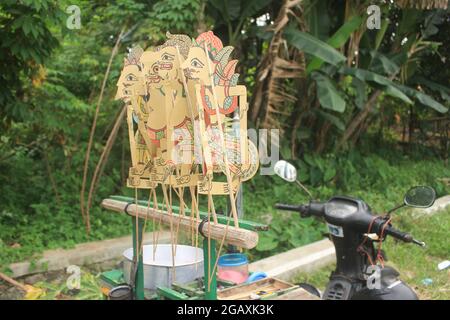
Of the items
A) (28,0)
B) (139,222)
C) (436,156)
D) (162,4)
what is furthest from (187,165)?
(436,156)

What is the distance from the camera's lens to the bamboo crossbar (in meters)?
1.63

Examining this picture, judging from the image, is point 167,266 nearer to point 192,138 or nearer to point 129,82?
point 192,138

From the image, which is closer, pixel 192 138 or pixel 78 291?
pixel 192 138

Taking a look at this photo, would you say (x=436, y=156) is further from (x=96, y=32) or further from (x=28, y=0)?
(x=28, y=0)

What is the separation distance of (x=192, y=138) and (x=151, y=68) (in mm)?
352

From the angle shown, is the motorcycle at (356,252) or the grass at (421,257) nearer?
the motorcycle at (356,252)

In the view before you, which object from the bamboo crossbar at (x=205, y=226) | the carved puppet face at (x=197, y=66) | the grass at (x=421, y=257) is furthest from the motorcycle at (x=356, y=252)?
the grass at (x=421, y=257)

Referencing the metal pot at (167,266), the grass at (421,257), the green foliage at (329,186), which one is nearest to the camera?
the metal pot at (167,266)

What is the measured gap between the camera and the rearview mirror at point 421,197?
1994 millimetres

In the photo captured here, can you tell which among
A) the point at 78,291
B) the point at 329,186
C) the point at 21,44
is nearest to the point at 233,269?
the point at 78,291

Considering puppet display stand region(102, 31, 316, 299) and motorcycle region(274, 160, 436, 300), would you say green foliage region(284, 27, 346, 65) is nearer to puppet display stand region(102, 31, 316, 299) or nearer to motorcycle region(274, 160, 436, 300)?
motorcycle region(274, 160, 436, 300)

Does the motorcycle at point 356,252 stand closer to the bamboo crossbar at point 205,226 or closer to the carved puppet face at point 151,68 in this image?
the bamboo crossbar at point 205,226

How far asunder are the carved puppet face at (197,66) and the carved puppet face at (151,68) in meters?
0.22

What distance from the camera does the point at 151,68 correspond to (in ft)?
6.53
